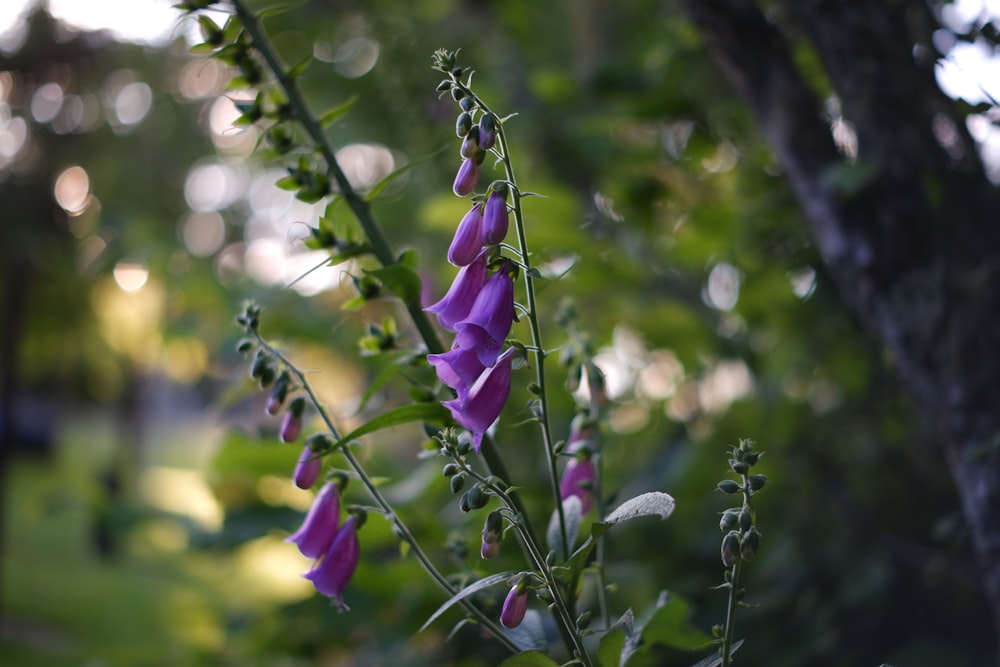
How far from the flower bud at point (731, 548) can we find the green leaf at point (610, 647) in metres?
0.13

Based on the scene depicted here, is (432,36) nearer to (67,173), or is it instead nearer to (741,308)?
(741,308)

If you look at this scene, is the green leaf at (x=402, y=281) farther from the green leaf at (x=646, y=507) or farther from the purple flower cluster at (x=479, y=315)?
the green leaf at (x=646, y=507)

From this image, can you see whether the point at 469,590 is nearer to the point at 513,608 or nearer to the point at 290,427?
the point at 513,608

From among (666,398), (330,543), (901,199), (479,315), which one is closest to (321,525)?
(330,543)

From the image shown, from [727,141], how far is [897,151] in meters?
0.61

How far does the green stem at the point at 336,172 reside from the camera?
2.59ft

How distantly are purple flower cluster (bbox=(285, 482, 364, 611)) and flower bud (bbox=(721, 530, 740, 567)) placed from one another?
39cm

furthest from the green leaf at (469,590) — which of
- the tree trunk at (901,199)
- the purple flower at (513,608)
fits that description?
the tree trunk at (901,199)

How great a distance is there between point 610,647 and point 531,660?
0.28 feet

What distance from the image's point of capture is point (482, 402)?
0.67m

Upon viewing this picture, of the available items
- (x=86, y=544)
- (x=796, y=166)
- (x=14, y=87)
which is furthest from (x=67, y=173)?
(x=796, y=166)

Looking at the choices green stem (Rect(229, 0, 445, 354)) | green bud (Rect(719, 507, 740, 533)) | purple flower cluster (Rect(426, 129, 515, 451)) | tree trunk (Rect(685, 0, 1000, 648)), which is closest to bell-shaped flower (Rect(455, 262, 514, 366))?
purple flower cluster (Rect(426, 129, 515, 451))

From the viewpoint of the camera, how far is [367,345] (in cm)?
86

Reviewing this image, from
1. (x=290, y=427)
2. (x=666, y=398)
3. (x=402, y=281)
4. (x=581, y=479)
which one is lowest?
(x=666, y=398)
